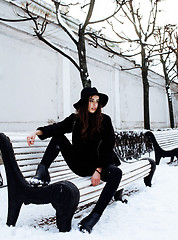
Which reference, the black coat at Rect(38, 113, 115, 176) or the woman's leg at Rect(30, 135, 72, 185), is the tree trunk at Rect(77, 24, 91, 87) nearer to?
the black coat at Rect(38, 113, 115, 176)

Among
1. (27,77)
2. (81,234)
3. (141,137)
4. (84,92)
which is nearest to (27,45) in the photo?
(27,77)

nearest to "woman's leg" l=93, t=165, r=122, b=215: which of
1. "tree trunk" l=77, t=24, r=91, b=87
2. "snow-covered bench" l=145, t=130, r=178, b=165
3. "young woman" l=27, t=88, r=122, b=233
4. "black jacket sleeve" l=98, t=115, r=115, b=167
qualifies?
"young woman" l=27, t=88, r=122, b=233

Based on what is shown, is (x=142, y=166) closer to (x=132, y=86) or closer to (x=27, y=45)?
(x=27, y=45)

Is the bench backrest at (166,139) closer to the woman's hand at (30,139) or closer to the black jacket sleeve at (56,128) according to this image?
the black jacket sleeve at (56,128)

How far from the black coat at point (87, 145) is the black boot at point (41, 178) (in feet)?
1.09

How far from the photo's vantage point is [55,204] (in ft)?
6.41

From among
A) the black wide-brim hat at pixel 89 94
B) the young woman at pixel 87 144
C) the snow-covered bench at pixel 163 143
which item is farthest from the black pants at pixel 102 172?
the snow-covered bench at pixel 163 143

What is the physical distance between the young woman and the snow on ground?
0.35 meters

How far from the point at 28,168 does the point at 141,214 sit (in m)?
1.32

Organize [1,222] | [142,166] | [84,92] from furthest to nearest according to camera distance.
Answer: [142,166]
[84,92]
[1,222]

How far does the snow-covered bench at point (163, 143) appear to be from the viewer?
234 inches

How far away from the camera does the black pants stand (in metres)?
2.22

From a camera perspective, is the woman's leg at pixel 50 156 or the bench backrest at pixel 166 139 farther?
the bench backrest at pixel 166 139

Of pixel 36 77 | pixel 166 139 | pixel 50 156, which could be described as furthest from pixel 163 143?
pixel 50 156
